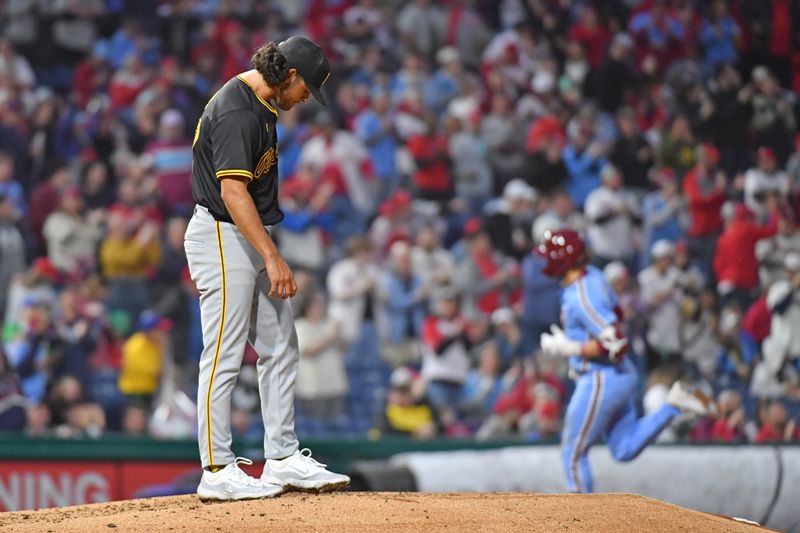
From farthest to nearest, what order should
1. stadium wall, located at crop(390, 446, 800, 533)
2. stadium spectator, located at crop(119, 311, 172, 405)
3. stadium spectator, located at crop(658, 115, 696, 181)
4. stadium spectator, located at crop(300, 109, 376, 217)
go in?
1. stadium spectator, located at crop(658, 115, 696, 181)
2. stadium spectator, located at crop(300, 109, 376, 217)
3. stadium spectator, located at crop(119, 311, 172, 405)
4. stadium wall, located at crop(390, 446, 800, 533)

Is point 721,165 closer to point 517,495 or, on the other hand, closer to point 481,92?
point 481,92

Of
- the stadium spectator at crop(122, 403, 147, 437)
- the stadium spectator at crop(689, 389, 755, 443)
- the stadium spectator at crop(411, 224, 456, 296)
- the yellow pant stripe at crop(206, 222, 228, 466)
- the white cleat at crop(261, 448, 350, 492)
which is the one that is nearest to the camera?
the yellow pant stripe at crop(206, 222, 228, 466)

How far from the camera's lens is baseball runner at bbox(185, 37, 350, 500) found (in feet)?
18.8

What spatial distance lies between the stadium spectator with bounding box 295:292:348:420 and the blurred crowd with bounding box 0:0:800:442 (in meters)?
0.02

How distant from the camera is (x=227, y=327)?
5816 mm

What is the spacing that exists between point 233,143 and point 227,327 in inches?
32.4

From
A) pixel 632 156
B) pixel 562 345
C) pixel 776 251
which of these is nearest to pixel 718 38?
pixel 632 156

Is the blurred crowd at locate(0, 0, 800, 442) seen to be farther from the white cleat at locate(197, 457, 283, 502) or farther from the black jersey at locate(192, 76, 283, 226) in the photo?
the black jersey at locate(192, 76, 283, 226)

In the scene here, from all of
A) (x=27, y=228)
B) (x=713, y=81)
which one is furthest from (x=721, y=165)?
(x=27, y=228)

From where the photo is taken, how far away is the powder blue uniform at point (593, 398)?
27.4ft

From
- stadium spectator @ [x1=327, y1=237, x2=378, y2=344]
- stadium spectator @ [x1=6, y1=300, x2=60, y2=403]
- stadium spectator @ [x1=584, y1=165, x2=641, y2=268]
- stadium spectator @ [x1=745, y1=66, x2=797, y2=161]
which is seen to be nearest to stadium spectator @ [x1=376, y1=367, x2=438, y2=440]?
stadium spectator @ [x1=327, y1=237, x2=378, y2=344]

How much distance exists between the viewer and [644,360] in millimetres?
12500

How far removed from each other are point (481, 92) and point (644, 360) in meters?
3.83

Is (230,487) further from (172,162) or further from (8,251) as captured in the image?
(172,162)
